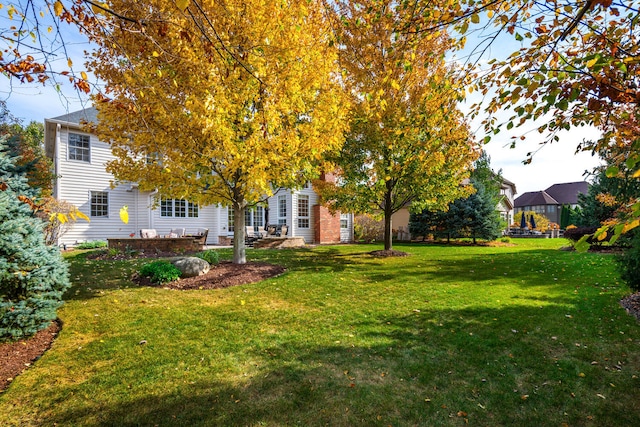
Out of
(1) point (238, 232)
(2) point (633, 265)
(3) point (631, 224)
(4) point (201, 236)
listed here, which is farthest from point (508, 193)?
(3) point (631, 224)

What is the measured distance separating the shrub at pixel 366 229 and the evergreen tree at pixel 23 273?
20.0 m

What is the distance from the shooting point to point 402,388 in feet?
11.1

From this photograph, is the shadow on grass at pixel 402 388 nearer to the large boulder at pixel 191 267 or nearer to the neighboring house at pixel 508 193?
the large boulder at pixel 191 267

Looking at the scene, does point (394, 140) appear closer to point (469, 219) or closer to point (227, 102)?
point (227, 102)

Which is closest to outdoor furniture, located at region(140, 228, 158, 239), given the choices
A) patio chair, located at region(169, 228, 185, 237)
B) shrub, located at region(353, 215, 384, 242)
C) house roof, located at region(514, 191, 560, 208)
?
patio chair, located at region(169, 228, 185, 237)

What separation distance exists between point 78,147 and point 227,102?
45.7 feet

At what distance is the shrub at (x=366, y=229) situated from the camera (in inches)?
933

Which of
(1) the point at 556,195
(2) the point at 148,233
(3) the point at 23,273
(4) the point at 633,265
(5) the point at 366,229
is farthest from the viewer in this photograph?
(1) the point at 556,195

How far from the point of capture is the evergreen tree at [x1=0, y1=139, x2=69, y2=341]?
4230mm

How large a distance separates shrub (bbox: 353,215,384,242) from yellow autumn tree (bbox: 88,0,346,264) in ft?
49.8

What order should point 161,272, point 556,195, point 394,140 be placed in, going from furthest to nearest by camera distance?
point 556,195 < point 394,140 < point 161,272

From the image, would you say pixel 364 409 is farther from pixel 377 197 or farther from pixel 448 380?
pixel 377 197

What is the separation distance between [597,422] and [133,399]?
4415 millimetres

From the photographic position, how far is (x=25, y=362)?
3920 millimetres
